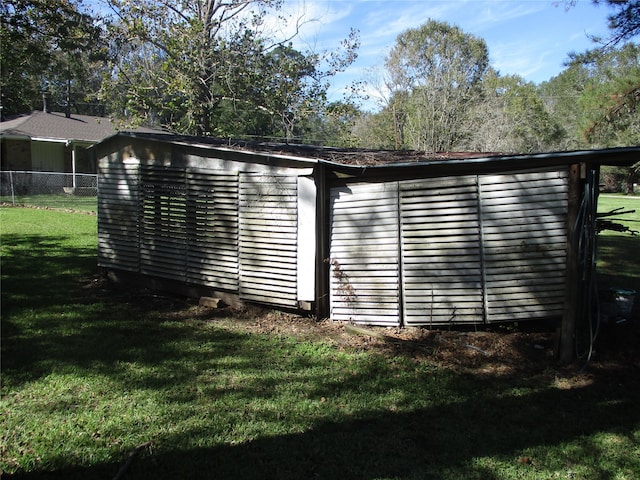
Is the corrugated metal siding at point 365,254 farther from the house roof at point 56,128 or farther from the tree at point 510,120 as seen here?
the tree at point 510,120

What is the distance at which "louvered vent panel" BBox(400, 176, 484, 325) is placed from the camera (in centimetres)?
574

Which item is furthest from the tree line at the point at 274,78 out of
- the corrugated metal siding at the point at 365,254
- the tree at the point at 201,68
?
the corrugated metal siding at the point at 365,254

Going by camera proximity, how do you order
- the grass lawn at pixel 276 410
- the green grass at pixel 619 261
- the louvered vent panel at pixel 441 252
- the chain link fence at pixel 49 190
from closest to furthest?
the grass lawn at pixel 276 410 → the louvered vent panel at pixel 441 252 → the green grass at pixel 619 261 → the chain link fence at pixel 49 190

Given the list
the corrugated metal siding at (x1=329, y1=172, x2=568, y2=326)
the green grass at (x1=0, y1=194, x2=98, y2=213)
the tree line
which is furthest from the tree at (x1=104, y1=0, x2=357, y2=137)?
the corrugated metal siding at (x1=329, y1=172, x2=568, y2=326)

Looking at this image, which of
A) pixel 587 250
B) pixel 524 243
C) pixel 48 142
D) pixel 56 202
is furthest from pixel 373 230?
pixel 48 142

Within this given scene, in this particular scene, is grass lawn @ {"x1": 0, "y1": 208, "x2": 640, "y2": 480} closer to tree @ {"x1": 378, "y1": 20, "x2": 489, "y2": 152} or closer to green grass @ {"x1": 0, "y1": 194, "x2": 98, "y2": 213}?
green grass @ {"x1": 0, "y1": 194, "x2": 98, "y2": 213}

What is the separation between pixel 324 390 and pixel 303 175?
280 cm

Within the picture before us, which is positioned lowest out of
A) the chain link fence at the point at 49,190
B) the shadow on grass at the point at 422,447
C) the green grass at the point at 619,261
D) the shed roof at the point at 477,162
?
the shadow on grass at the point at 422,447

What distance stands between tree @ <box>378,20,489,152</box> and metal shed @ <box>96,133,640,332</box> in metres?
19.1

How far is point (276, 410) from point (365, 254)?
253 cm

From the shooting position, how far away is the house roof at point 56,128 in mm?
24453

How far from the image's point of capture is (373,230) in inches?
239

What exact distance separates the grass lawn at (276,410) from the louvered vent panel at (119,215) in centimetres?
190

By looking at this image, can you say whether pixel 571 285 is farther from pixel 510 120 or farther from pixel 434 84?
pixel 510 120
